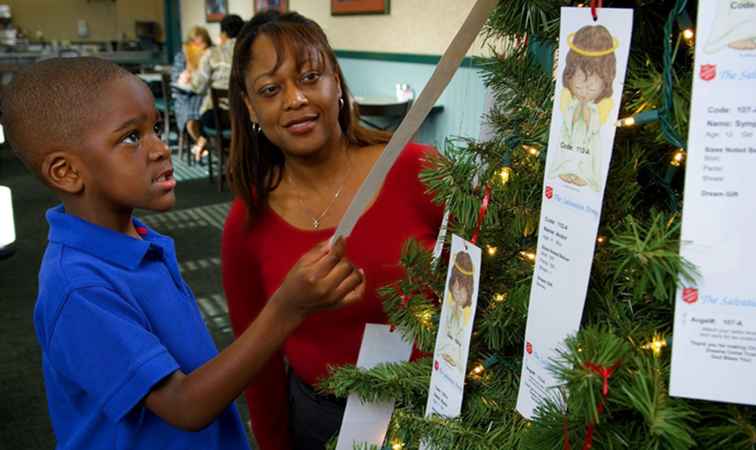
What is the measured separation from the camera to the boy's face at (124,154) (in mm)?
784

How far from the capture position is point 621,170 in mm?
470

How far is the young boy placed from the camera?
713 mm

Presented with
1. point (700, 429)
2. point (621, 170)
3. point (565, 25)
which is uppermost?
point (565, 25)

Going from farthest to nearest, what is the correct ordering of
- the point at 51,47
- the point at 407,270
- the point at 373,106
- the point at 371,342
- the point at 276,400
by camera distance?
the point at 51,47
the point at 373,106
the point at 276,400
the point at 371,342
the point at 407,270

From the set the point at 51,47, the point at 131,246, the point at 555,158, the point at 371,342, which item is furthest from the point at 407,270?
the point at 51,47

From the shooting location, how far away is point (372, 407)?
0.75m

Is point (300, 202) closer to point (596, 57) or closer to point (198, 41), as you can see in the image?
point (596, 57)

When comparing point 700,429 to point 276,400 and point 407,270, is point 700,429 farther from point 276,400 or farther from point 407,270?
point 276,400

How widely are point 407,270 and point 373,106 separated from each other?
3.55m

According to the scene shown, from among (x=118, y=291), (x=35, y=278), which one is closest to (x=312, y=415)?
(x=118, y=291)

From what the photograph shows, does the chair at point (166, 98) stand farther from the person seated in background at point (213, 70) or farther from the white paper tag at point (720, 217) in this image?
the white paper tag at point (720, 217)

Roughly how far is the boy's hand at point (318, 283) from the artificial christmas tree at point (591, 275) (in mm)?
52

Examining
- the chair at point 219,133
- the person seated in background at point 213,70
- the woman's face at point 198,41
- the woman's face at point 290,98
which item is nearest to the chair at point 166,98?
the woman's face at point 198,41

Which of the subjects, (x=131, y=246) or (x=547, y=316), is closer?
(x=547, y=316)
